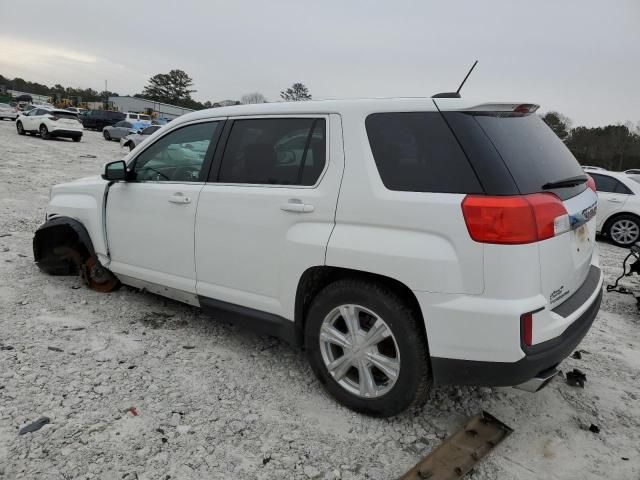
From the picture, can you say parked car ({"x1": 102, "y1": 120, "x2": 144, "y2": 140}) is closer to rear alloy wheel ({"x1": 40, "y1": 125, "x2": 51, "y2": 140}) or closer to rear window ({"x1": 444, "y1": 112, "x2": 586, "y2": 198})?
rear alloy wheel ({"x1": 40, "y1": 125, "x2": 51, "y2": 140})

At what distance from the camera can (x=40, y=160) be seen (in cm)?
1412

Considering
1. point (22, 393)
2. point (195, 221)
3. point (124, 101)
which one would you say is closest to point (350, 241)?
point (195, 221)

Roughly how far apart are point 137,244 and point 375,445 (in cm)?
249

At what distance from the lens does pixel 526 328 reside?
223 centimetres

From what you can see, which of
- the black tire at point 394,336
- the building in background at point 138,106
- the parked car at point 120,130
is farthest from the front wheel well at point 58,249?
the building in background at point 138,106

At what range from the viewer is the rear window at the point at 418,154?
2340mm

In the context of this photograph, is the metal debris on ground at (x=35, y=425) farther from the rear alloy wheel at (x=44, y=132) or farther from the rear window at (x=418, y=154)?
the rear alloy wheel at (x=44, y=132)

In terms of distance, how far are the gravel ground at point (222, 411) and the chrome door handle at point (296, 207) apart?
3.85ft

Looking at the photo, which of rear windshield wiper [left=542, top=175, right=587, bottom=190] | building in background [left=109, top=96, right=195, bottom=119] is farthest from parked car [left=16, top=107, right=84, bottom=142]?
building in background [left=109, top=96, right=195, bottom=119]

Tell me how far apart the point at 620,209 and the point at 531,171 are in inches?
322

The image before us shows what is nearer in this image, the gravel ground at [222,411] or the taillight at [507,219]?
the taillight at [507,219]

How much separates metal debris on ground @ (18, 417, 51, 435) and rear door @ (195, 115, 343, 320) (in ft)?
4.06

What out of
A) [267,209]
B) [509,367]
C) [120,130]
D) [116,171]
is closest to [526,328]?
[509,367]

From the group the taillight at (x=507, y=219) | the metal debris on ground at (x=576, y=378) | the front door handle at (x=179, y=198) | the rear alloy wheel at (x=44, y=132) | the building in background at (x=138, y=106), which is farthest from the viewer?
the building in background at (x=138, y=106)
